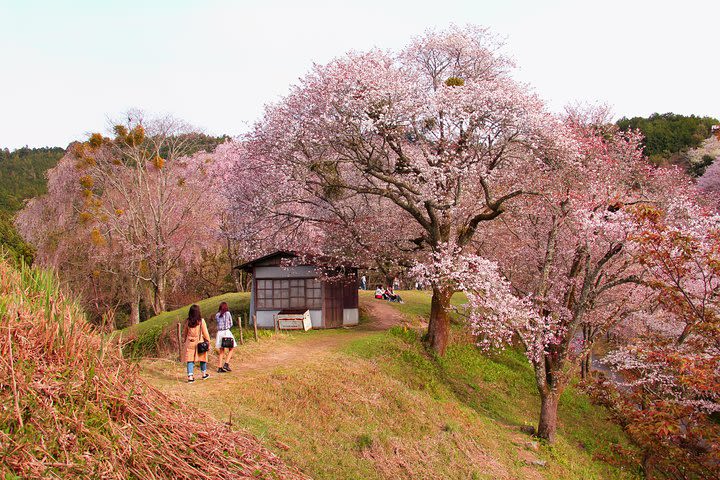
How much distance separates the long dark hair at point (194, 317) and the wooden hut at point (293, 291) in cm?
1061

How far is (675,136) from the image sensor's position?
2080 inches

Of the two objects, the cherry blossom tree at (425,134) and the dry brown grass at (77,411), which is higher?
the cherry blossom tree at (425,134)

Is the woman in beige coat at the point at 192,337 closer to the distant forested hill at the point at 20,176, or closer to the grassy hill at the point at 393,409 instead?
the grassy hill at the point at 393,409

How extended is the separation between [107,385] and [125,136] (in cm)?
2964

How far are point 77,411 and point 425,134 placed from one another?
14941mm

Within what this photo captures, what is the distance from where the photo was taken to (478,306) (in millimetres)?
15172

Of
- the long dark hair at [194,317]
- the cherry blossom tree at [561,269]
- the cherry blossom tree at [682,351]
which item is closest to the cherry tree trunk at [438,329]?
the cherry blossom tree at [561,269]

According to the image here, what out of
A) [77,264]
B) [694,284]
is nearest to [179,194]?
[77,264]

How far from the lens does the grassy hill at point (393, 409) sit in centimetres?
1040

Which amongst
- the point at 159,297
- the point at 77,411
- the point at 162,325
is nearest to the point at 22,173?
the point at 159,297

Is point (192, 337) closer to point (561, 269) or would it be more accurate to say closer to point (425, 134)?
point (425, 134)

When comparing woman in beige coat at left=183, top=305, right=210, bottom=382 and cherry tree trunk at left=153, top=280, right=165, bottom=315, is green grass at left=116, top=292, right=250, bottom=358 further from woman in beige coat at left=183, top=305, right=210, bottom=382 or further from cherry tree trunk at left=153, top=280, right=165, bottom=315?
woman in beige coat at left=183, top=305, right=210, bottom=382

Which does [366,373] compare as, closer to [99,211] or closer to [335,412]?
[335,412]

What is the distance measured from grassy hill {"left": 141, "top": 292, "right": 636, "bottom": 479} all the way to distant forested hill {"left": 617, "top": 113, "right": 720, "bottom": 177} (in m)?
37.6
